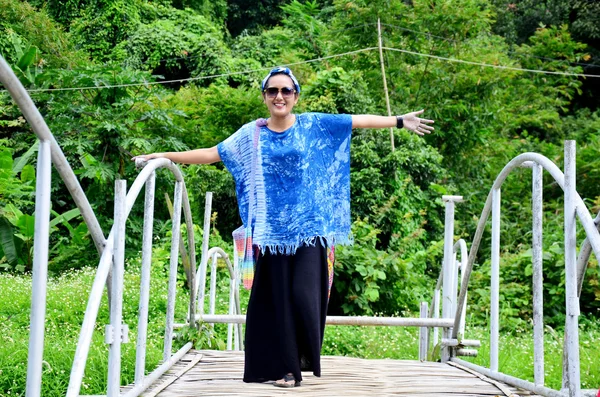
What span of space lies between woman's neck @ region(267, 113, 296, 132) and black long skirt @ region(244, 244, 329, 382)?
545mm

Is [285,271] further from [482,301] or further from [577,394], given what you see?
[482,301]

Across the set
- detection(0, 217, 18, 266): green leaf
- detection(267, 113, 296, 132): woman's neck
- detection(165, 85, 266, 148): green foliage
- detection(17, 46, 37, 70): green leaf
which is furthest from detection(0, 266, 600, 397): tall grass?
detection(17, 46, 37, 70): green leaf

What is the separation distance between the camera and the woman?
3578mm

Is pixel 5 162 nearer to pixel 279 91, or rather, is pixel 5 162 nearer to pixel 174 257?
pixel 174 257

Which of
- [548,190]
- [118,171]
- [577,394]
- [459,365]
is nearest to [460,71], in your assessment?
[548,190]

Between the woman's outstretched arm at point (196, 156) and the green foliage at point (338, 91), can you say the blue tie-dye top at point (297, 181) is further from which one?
the green foliage at point (338, 91)

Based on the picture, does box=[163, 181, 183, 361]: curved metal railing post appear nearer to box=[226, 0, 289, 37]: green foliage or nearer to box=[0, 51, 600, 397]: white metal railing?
box=[0, 51, 600, 397]: white metal railing

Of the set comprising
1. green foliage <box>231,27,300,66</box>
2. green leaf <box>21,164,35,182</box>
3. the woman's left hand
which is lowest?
the woman's left hand

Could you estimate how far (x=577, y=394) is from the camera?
8.02 ft

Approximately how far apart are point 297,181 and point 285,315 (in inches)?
23.2

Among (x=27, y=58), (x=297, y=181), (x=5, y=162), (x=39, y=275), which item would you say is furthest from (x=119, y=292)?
(x=27, y=58)

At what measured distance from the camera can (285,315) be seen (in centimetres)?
357

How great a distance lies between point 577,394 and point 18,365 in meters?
3.31

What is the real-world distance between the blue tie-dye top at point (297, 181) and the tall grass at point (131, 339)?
138 cm
